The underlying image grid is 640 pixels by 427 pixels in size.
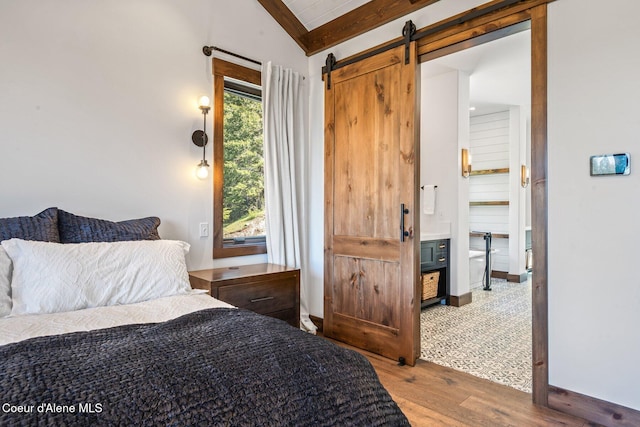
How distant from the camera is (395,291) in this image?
9.63 ft

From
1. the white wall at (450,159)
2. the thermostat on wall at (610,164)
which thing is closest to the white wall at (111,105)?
the thermostat on wall at (610,164)

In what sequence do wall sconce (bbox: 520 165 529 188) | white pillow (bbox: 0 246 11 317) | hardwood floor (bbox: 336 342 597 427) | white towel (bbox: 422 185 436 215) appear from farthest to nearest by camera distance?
wall sconce (bbox: 520 165 529 188), white towel (bbox: 422 185 436 215), hardwood floor (bbox: 336 342 597 427), white pillow (bbox: 0 246 11 317)

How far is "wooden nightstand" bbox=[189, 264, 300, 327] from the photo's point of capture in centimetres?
256

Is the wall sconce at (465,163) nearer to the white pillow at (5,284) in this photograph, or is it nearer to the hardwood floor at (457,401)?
the hardwood floor at (457,401)

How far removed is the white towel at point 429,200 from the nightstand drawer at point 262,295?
2609mm

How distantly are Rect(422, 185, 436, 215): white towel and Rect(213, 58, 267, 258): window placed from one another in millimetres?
2442

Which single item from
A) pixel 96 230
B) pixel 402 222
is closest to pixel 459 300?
pixel 402 222

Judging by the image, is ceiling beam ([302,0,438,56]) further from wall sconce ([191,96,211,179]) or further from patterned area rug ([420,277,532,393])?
patterned area rug ([420,277,532,393])

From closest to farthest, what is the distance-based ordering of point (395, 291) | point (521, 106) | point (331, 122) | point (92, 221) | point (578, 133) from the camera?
point (578, 133), point (92, 221), point (395, 291), point (331, 122), point (521, 106)

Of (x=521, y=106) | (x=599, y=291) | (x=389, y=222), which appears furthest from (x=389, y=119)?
(x=521, y=106)

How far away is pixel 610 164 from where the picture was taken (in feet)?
6.51

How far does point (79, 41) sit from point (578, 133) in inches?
122

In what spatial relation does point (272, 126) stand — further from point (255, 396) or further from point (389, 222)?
point (255, 396)

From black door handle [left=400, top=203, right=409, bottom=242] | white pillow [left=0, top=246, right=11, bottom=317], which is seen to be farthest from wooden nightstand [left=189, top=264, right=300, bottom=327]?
→ white pillow [left=0, top=246, right=11, bottom=317]
